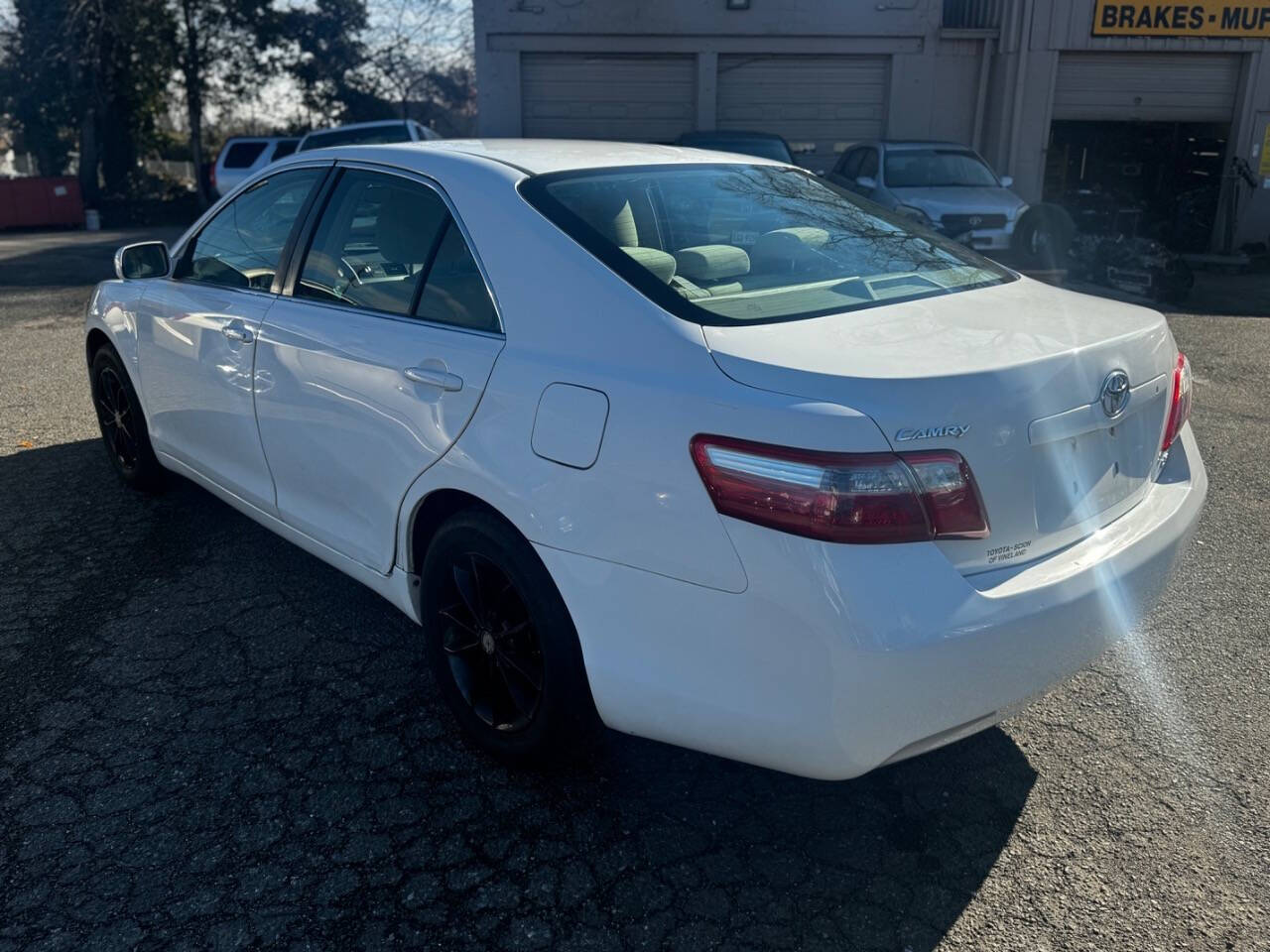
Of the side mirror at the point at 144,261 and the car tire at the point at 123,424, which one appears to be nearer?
the side mirror at the point at 144,261

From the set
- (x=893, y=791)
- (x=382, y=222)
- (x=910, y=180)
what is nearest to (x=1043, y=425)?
(x=893, y=791)

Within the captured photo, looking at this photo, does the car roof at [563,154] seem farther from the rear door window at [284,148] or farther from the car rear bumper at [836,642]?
the rear door window at [284,148]

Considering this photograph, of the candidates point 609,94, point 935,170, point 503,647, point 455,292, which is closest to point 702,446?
point 503,647

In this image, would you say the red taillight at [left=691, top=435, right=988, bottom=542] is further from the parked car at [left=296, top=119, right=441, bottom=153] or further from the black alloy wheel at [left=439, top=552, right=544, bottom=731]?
the parked car at [left=296, top=119, right=441, bottom=153]

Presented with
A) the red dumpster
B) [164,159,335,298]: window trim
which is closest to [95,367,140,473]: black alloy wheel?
[164,159,335,298]: window trim

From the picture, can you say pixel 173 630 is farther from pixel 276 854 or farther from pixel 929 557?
pixel 929 557

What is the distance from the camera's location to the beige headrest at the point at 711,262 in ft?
9.20

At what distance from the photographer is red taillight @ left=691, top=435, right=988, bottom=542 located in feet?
6.98

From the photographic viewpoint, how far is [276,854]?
8.63ft

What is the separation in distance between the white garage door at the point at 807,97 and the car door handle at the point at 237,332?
625 inches

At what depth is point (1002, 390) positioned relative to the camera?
2.27m

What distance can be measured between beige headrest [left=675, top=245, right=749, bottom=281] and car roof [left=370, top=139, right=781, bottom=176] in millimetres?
468

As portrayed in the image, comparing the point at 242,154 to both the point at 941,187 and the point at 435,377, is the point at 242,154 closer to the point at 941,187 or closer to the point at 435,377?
the point at 941,187

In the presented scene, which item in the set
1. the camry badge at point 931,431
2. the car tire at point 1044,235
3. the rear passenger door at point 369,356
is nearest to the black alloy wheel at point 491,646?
the rear passenger door at point 369,356
